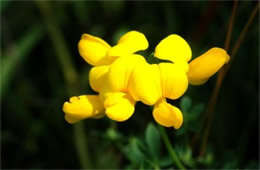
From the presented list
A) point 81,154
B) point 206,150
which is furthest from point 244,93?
point 81,154

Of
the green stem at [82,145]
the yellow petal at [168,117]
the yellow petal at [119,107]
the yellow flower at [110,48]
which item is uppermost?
the yellow flower at [110,48]

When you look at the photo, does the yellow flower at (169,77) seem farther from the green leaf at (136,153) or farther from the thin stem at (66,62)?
the thin stem at (66,62)

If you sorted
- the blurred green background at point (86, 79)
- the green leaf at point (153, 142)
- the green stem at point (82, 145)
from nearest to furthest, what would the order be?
the green leaf at point (153, 142), the blurred green background at point (86, 79), the green stem at point (82, 145)

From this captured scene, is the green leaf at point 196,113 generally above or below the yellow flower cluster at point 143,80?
below

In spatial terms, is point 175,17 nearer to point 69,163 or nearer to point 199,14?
point 199,14

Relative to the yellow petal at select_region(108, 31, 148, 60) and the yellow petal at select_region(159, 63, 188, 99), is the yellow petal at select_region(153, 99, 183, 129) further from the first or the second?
the yellow petal at select_region(108, 31, 148, 60)

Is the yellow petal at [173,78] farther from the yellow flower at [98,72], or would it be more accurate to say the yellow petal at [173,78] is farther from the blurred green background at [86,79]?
the blurred green background at [86,79]

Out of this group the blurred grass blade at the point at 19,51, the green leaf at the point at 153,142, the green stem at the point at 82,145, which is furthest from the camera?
the blurred grass blade at the point at 19,51

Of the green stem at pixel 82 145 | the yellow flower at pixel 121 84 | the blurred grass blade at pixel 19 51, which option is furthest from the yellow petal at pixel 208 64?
the blurred grass blade at pixel 19 51

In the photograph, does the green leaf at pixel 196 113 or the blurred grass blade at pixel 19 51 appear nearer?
the green leaf at pixel 196 113
